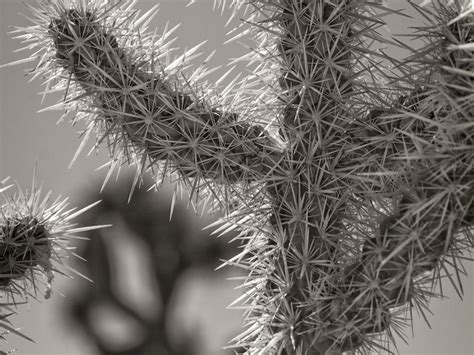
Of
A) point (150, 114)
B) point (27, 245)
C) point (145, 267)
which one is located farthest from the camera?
point (145, 267)

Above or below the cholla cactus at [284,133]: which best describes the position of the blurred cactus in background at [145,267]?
above

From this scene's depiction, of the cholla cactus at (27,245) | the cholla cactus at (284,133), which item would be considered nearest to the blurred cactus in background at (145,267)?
the cholla cactus at (27,245)

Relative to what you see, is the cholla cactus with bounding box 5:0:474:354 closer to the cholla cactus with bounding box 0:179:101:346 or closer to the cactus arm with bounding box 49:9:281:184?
the cactus arm with bounding box 49:9:281:184

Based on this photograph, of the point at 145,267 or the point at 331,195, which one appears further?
the point at 145,267

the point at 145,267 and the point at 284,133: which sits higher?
the point at 145,267

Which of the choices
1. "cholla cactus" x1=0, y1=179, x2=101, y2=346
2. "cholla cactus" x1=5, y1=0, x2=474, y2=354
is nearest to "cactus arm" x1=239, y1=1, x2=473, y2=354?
"cholla cactus" x1=5, y1=0, x2=474, y2=354

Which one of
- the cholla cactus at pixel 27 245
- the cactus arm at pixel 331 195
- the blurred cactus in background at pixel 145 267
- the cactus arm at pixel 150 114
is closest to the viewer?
the cactus arm at pixel 331 195

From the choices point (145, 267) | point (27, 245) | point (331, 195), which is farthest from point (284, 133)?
point (145, 267)

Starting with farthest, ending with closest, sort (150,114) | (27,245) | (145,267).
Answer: (145,267)
(27,245)
(150,114)

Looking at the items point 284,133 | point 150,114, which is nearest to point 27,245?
point 150,114

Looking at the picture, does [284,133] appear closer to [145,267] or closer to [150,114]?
[150,114]

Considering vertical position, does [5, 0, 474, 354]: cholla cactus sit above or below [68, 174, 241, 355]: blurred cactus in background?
below

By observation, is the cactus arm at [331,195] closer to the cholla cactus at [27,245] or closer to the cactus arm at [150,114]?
the cactus arm at [150,114]
